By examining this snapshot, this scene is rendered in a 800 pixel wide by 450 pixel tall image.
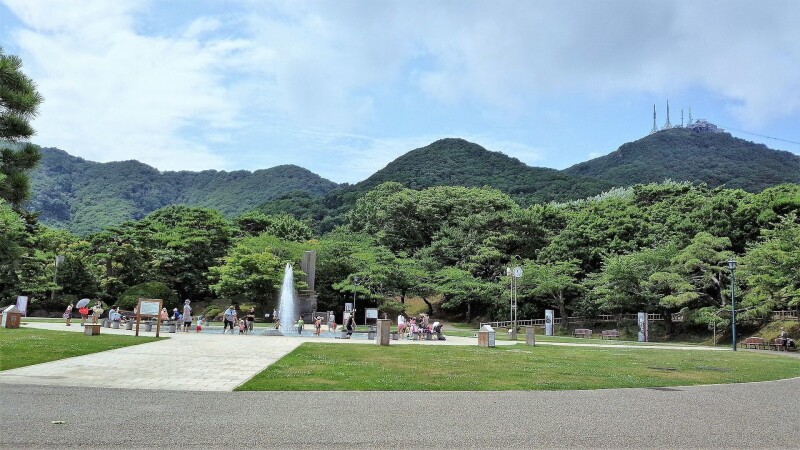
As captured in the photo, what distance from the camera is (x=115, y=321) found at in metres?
28.5

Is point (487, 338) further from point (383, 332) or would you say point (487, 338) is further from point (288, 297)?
point (288, 297)

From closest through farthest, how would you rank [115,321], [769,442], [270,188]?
[769,442] → [115,321] → [270,188]

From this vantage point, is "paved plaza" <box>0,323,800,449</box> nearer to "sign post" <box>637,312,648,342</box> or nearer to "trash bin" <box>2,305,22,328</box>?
"trash bin" <box>2,305,22,328</box>

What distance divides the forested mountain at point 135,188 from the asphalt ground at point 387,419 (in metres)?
105

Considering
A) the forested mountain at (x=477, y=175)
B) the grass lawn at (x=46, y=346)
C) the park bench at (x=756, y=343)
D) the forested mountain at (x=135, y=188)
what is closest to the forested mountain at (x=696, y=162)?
the forested mountain at (x=477, y=175)

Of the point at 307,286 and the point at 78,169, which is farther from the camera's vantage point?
the point at 78,169

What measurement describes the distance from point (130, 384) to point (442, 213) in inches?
2245

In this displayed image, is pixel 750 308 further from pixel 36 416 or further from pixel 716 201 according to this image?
pixel 36 416

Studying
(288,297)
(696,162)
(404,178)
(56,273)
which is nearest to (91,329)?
(288,297)

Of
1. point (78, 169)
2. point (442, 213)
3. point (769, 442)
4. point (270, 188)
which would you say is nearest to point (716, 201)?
point (442, 213)

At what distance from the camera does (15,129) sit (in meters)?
11.4

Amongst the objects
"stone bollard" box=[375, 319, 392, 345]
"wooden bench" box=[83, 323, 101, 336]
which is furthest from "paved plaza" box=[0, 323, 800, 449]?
"stone bollard" box=[375, 319, 392, 345]

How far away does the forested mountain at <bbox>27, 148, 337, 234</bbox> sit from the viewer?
111500mm

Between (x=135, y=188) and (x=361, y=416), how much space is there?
5514 inches
